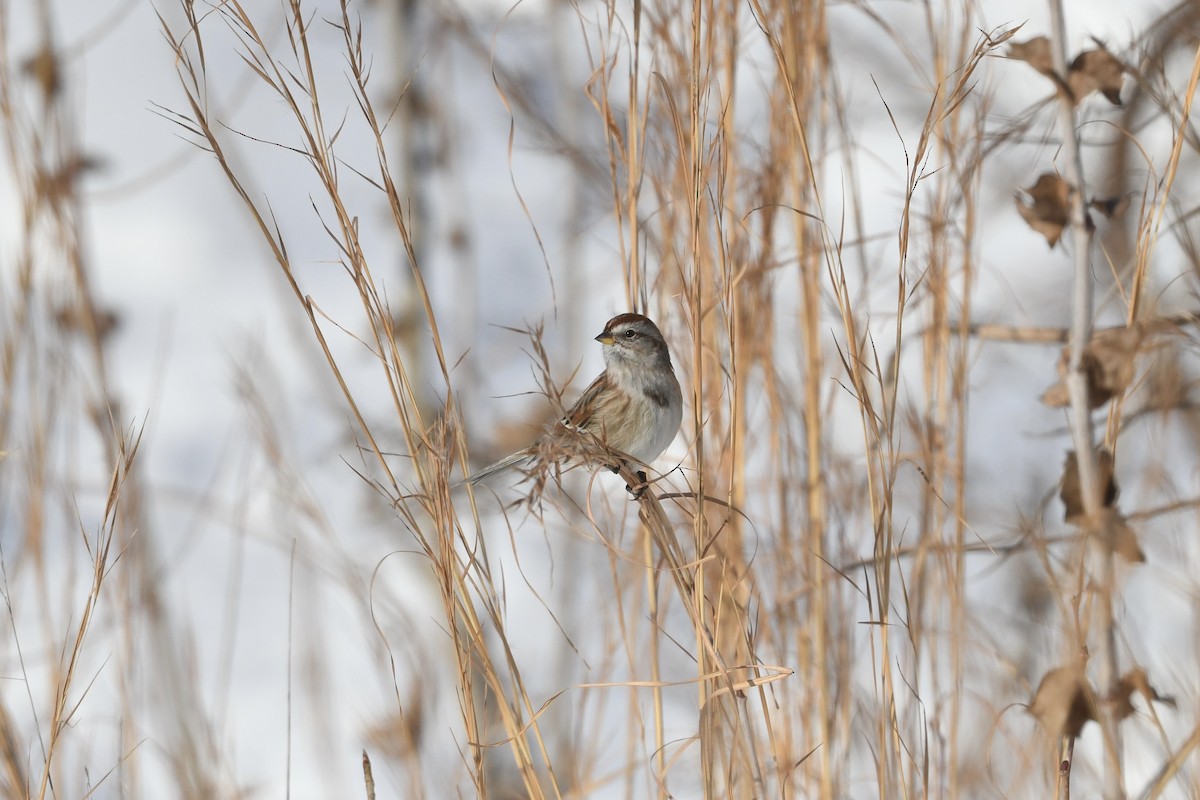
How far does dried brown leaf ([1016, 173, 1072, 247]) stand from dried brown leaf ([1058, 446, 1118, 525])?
0.81 ft

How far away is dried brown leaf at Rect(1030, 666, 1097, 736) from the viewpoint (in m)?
1.09

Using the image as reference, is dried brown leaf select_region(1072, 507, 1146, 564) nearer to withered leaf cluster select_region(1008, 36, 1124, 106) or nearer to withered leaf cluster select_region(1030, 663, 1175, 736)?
withered leaf cluster select_region(1030, 663, 1175, 736)

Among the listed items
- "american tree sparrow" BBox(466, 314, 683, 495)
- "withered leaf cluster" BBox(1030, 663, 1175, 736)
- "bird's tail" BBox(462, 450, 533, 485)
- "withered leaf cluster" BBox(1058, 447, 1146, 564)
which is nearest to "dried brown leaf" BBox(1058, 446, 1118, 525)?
"withered leaf cluster" BBox(1058, 447, 1146, 564)

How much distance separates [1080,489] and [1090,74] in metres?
0.45

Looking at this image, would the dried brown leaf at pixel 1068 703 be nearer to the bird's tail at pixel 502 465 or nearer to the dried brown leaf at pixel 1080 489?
the dried brown leaf at pixel 1080 489

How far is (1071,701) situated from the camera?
3.59 feet

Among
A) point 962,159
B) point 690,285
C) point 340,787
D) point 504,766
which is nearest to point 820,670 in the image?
point 690,285

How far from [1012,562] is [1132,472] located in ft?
2.00

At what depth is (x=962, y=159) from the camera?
1.56 m

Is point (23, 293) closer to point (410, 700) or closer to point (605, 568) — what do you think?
point (410, 700)

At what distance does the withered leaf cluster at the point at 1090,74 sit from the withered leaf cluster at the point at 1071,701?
0.60 metres

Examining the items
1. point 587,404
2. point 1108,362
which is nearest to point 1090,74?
point 1108,362

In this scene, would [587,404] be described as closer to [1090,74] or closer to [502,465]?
[502,465]

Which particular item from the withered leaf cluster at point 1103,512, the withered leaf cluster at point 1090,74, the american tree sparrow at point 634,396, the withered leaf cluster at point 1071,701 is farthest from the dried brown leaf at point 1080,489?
the american tree sparrow at point 634,396
